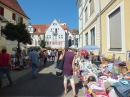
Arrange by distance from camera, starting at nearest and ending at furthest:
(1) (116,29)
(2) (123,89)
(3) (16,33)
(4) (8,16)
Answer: (2) (123,89)
(1) (116,29)
(3) (16,33)
(4) (8,16)

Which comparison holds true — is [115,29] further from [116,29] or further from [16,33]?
[16,33]

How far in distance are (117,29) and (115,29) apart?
0.29m

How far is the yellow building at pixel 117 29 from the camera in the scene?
21.6ft

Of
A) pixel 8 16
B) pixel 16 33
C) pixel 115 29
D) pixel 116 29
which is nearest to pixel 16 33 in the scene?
pixel 16 33

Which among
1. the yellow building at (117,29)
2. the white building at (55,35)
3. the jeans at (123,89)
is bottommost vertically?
the jeans at (123,89)

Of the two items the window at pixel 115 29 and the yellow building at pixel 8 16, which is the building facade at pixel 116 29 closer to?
the window at pixel 115 29

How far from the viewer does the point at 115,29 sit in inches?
323

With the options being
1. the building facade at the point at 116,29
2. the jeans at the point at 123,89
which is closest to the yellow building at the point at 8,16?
the building facade at the point at 116,29

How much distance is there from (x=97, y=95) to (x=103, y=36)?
7.08 meters

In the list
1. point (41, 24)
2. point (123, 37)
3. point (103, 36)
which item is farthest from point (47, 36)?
point (123, 37)

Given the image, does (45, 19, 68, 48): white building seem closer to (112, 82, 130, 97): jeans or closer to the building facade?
the building facade

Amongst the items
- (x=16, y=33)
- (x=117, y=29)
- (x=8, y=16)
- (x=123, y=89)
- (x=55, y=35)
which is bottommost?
(x=123, y=89)

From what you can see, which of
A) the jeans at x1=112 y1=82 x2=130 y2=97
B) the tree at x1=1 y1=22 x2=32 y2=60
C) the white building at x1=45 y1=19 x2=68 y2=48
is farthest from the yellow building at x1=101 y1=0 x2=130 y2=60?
the white building at x1=45 y1=19 x2=68 y2=48

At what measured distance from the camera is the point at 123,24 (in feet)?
22.4
